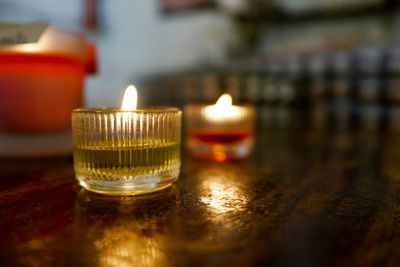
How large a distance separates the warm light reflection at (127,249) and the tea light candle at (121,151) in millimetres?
84

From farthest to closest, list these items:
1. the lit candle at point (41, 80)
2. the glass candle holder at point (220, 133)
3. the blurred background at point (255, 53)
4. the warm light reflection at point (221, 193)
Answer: the blurred background at point (255, 53), the glass candle holder at point (220, 133), the lit candle at point (41, 80), the warm light reflection at point (221, 193)

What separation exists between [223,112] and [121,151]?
1.12ft

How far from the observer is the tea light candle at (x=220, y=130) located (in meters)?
0.62

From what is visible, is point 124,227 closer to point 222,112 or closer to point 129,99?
point 129,99

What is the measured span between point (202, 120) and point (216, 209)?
37 centimetres

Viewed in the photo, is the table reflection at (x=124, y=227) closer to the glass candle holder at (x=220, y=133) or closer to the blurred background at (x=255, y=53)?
the glass candle holder at (x=220, y=133)

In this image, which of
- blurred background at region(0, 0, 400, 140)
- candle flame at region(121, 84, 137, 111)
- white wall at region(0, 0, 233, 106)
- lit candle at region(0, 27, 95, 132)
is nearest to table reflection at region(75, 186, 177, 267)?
candle flame at region(121, 84, 137, 111)

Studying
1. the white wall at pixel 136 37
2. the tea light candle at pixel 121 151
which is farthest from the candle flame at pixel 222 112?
the white wall at pixel 136 37

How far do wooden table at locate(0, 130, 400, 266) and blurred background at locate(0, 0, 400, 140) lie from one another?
1.02 meters

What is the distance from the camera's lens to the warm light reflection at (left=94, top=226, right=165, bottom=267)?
19cm

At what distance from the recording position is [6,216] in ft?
0.90

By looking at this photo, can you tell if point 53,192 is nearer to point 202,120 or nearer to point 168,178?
point 168,178

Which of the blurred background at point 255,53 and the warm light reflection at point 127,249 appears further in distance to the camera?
the blurred background at point 255,53

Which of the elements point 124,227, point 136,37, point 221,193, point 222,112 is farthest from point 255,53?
point 124,227
